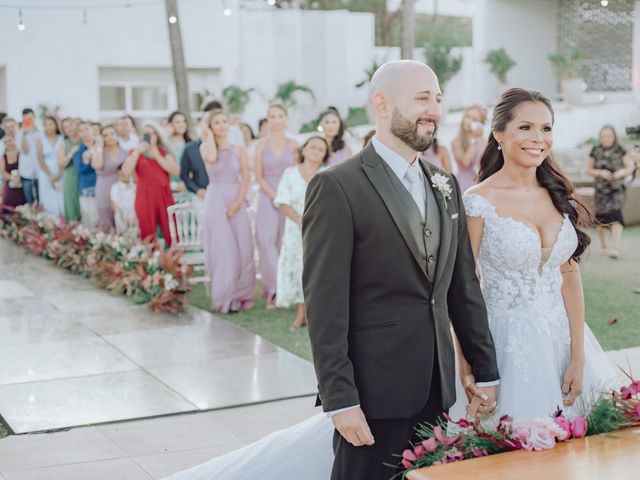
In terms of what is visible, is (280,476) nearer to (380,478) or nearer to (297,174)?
(380,478)

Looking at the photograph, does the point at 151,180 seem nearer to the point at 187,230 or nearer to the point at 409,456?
the point at 187,230

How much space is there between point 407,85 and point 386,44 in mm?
41840

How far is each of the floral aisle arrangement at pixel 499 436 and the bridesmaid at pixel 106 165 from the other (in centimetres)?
1120

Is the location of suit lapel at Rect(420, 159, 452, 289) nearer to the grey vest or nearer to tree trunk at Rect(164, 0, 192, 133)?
the grey vest

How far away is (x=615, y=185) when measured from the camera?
1405cm

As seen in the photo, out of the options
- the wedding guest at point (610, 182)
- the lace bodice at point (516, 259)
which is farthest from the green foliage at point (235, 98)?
the lace bodice at point (516, 259)

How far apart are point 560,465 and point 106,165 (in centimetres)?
1182

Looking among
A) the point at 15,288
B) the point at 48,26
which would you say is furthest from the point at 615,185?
the point at 48,26

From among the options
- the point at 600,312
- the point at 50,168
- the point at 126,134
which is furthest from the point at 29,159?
the point at 600,312

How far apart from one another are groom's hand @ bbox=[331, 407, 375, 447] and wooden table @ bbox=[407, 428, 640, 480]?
0.95ft

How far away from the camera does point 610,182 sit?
14.1 meters

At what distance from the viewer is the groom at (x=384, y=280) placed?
11.1 feet

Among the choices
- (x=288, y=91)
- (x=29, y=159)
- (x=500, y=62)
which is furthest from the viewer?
(x=500, y=62)

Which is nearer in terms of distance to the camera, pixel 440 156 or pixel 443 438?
pixel 443 438
